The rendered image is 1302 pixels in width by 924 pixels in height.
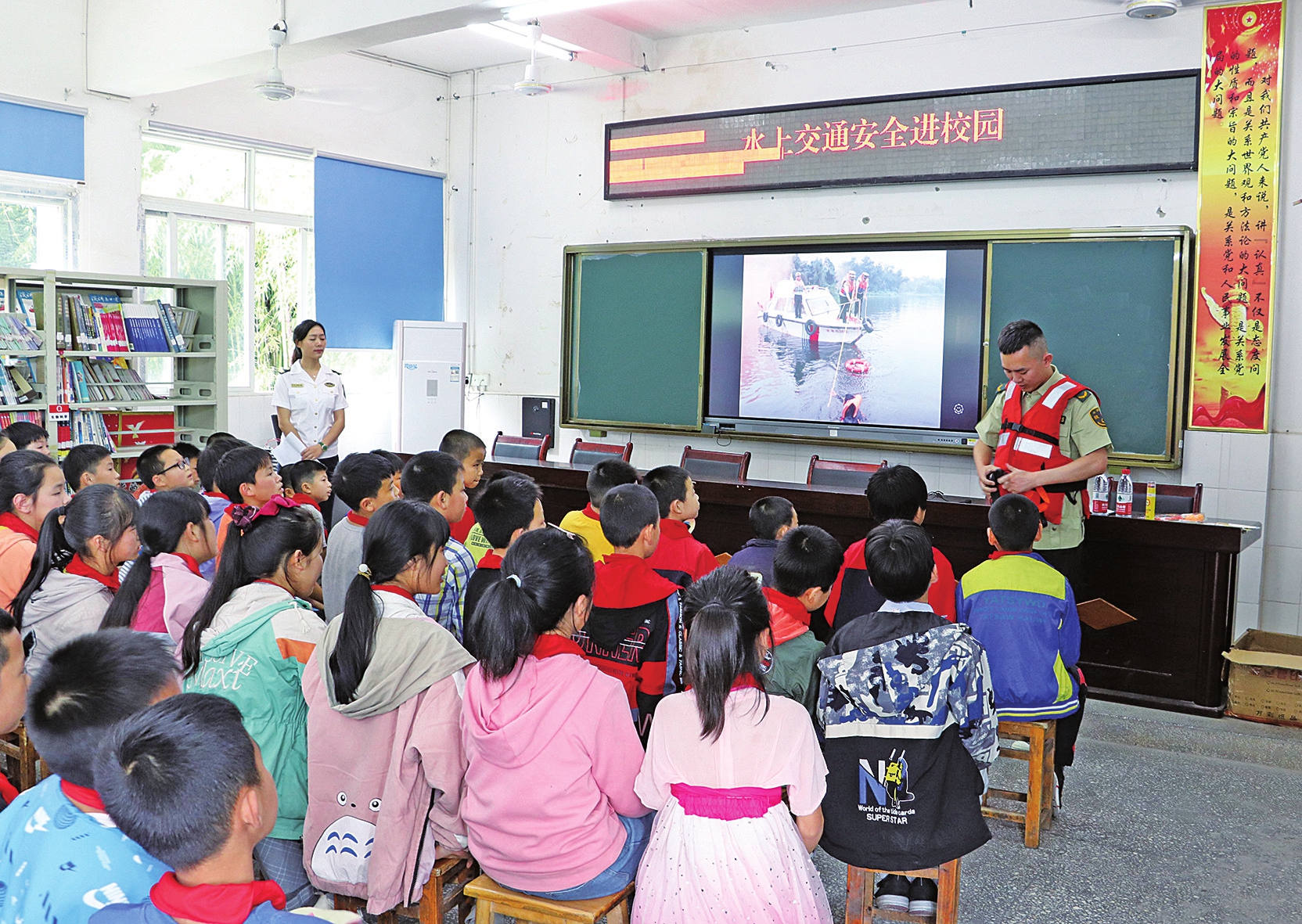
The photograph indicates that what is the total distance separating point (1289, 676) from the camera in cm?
418

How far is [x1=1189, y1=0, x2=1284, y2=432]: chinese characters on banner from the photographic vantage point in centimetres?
523

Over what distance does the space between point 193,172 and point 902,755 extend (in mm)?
6650

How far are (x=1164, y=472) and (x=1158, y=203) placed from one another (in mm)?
1461

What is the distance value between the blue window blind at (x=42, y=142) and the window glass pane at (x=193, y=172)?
18.2 inches

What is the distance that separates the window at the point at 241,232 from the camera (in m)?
6.96

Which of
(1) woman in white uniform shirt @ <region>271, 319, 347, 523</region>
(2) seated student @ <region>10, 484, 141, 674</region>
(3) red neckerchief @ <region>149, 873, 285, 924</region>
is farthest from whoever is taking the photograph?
(1) woman in white uniform shirt @ <region>271, 319, 347, 523</region>

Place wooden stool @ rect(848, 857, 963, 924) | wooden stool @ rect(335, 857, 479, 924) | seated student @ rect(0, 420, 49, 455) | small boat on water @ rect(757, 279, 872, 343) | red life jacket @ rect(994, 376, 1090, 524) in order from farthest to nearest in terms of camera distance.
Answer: small boat on water @ rect(757, 279, 872, 343) < seated student @ rect(0, 420, 49, 455) < red life jacket @ rect(994, 376, 1090, 524) < wooden stool @ rect(848, 857, 963, 924) < wooden stool @ rect(335, 857, 479, 924)

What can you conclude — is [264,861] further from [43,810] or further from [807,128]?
[807,128]

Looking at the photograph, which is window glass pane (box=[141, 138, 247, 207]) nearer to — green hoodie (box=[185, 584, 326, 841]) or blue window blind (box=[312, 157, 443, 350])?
blue window blind (box=[312, 157, 443, 350])

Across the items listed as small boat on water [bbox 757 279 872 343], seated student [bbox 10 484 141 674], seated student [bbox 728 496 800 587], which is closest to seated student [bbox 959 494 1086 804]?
seated student [bbox 728 496 800 587]

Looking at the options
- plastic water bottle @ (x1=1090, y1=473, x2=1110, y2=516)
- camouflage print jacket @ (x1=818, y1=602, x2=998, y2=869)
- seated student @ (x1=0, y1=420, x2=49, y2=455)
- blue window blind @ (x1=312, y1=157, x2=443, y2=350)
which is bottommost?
camouflage print jacket @ (x1=818, y1=602, x2=998, y2=869)

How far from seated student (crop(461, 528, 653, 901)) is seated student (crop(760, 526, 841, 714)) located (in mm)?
529

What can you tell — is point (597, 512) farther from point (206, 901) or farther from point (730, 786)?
point (206, 901)

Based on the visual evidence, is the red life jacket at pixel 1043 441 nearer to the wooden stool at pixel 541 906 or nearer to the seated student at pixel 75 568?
the wooden stool at pixel 541 906
